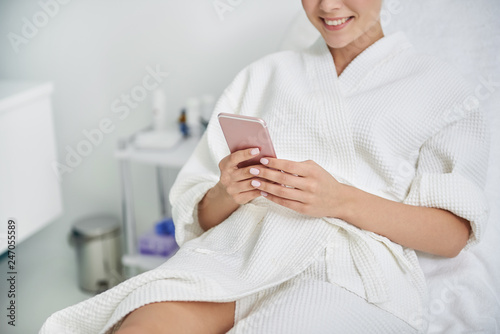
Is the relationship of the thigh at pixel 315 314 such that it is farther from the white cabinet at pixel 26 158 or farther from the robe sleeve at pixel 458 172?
the white cabinet at pixel 26 158

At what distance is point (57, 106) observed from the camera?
2.12m

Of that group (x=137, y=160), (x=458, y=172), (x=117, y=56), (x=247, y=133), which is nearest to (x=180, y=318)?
(x=247, y=133)

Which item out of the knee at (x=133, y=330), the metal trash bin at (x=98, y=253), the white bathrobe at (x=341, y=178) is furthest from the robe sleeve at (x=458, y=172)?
the metal trash bin at (x=98, y=253)

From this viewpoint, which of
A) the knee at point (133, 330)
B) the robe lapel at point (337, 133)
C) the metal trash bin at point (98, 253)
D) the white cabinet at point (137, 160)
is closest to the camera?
the knee at point (133, 330)

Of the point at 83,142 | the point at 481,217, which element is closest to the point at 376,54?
the point at 481,217

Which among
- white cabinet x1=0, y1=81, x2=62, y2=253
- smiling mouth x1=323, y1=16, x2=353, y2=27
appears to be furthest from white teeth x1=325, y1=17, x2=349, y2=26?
white cabinet x1=0, y1=81, x2=62, y2=253

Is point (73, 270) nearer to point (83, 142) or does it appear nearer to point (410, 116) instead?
point (83, 142)

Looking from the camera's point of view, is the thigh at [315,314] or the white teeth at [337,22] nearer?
the thigh at [315,314]

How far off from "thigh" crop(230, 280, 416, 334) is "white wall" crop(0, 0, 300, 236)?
1026mm

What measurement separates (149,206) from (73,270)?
475 millimetres

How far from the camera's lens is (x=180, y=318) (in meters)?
0.83

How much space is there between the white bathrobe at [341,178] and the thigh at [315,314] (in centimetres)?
2

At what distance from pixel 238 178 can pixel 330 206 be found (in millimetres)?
171

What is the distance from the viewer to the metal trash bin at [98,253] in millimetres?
2004
